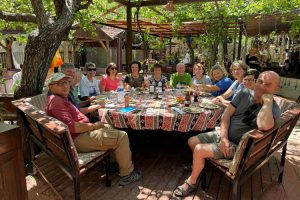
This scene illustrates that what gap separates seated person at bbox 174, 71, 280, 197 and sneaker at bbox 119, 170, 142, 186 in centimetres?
53

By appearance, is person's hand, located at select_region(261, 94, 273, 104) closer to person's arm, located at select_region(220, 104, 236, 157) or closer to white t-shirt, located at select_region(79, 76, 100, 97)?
person's arm, located at select_region(220, 104, 236, 157)

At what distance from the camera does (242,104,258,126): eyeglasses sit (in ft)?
8.26

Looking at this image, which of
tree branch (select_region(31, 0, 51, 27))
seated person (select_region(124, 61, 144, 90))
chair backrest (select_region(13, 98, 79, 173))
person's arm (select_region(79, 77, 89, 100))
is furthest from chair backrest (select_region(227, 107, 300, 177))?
seated person (select_region(124, 61, 144, 90))

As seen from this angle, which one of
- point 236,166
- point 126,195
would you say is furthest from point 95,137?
point 236,166

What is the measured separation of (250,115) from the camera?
254cm

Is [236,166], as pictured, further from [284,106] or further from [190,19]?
[190,19]

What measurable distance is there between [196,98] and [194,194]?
4.47ft

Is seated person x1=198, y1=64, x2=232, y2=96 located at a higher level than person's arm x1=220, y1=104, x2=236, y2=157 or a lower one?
higher

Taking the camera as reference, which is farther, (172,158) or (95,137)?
(172,158)

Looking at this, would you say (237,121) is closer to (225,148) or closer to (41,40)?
(225,148)

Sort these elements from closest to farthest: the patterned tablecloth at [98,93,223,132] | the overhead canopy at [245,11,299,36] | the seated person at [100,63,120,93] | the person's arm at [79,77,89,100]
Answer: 1. the patterned tablecloth at [98,93,223,132]
2. the person's arm at [79,77,89,100]
3. the seated person at [100,63,120,93]
4. the overhead canopy at [245,11,299,36]

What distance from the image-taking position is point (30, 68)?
311 cm

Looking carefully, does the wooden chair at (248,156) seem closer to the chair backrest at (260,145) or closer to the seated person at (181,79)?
the chair backrest at (260,145)

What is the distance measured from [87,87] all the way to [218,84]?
7.47 feet
